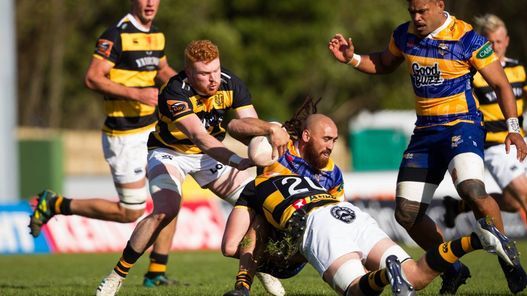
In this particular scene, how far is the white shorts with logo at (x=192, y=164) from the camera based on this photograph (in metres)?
9.28

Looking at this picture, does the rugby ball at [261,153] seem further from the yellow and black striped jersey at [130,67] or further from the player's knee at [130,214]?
the player's knee at [130,214]

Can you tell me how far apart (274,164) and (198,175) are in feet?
5.66

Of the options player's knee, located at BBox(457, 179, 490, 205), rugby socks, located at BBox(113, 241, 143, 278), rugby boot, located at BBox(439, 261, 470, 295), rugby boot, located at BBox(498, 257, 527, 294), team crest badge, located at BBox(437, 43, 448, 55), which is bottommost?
rugby socks, located at BBox(113, 241, 143, 278)

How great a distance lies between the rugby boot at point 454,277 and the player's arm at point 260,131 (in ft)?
6.11

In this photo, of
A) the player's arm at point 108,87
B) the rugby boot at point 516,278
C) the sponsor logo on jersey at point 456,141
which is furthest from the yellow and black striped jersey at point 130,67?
the rugby boot at point 516,278

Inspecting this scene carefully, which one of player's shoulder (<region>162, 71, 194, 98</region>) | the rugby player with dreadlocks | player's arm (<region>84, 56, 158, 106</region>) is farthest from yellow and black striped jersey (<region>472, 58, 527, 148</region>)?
player's shoulder (<region>162, 71, 194, 98</region>)

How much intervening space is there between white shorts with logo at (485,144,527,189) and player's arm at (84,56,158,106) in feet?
12.7

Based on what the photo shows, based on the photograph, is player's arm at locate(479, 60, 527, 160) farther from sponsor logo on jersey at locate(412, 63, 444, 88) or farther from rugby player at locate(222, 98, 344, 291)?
rugby player at locate(222, 98, 344, 291)

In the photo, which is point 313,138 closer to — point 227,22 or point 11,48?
point 11,48

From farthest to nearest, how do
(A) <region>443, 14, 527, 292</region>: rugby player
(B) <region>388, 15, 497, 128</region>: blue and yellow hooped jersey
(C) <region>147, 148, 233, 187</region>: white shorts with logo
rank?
(A) <region>443, 14, 527, 292</region>: rugby player
(C) <region>147, 148, 233, 187</region>: white shorts with logo
(B) <region>388, 15, 497, 128</region>: blue and yellow hooped jersey

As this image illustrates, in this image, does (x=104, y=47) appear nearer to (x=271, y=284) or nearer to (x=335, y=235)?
(x=271, y=284)

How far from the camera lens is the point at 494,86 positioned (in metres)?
8.62

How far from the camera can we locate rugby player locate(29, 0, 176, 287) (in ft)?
35.6

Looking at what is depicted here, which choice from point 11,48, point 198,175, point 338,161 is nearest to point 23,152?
point 11,48
